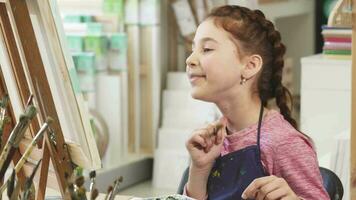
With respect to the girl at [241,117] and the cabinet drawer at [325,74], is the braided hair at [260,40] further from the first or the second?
the cabinet drawer at [325,74]

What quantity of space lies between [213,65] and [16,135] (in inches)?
19.7

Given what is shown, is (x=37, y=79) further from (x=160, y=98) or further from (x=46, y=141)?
(x=160, y=98)

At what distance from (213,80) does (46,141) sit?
0.36 m

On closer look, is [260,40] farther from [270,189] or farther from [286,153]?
[270,189]

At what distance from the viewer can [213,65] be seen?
1588mm

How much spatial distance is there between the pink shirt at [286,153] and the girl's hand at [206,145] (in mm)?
39

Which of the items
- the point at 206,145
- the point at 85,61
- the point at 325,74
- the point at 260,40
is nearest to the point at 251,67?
the point at 260,40

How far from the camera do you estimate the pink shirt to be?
1519 mm

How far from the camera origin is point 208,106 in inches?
182

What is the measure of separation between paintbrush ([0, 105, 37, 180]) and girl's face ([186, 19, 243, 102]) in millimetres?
443

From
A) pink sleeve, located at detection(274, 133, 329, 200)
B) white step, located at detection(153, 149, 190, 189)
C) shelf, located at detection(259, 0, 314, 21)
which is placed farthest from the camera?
shelf, located at detection(259, 0, 314, 21)

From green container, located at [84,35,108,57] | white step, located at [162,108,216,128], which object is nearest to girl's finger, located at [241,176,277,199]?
green container, located at [84,35,108,57]

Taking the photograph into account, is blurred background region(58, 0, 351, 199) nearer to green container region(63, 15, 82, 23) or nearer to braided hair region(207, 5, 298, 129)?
green container region(63, 15, 82, 23)

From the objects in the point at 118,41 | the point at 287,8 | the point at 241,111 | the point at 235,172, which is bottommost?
the point at 287,8
